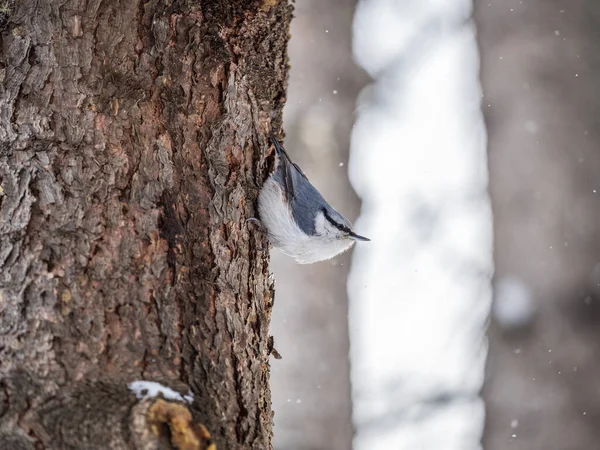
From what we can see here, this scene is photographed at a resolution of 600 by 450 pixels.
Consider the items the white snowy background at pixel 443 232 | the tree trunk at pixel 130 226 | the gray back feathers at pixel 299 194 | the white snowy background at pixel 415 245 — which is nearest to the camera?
the tree trunk at pixel 130 226

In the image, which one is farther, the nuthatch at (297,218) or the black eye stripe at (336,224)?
the black eye stripe at (336,224)

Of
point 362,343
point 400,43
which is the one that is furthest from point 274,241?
point 400,43

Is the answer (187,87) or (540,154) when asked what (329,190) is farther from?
(187,87)

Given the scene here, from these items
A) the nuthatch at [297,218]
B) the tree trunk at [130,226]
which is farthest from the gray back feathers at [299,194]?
the tree trunk at [130,226]

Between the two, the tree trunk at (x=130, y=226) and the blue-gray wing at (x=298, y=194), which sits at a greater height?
the blue-gray wing at (x=298, y=194)

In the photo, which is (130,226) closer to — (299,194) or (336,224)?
(299,194)

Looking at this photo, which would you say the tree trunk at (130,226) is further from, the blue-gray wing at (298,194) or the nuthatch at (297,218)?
the blue-gray wing at (298,194)

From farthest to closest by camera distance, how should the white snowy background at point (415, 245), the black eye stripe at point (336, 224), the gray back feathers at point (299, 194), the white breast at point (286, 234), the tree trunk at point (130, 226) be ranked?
the white snowy background at point (415, 245), the black eye stripe at point (336, 224), the gray back feathers at point (299, 194), the white breast at point (286, 234), the tree trunk at point (130, 226)

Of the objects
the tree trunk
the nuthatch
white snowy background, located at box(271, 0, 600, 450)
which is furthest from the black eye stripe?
white snowy background, located at box(271, 0, 600, 450)

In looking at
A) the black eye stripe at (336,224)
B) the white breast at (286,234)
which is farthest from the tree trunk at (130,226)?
the black eye stripe at (336,224)

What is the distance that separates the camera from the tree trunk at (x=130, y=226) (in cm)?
118

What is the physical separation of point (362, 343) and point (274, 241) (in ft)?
5.63

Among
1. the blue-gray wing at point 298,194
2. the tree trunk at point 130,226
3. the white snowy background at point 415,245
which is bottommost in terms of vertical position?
the tree trunk at point 130,226

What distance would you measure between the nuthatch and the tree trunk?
0.26ft
